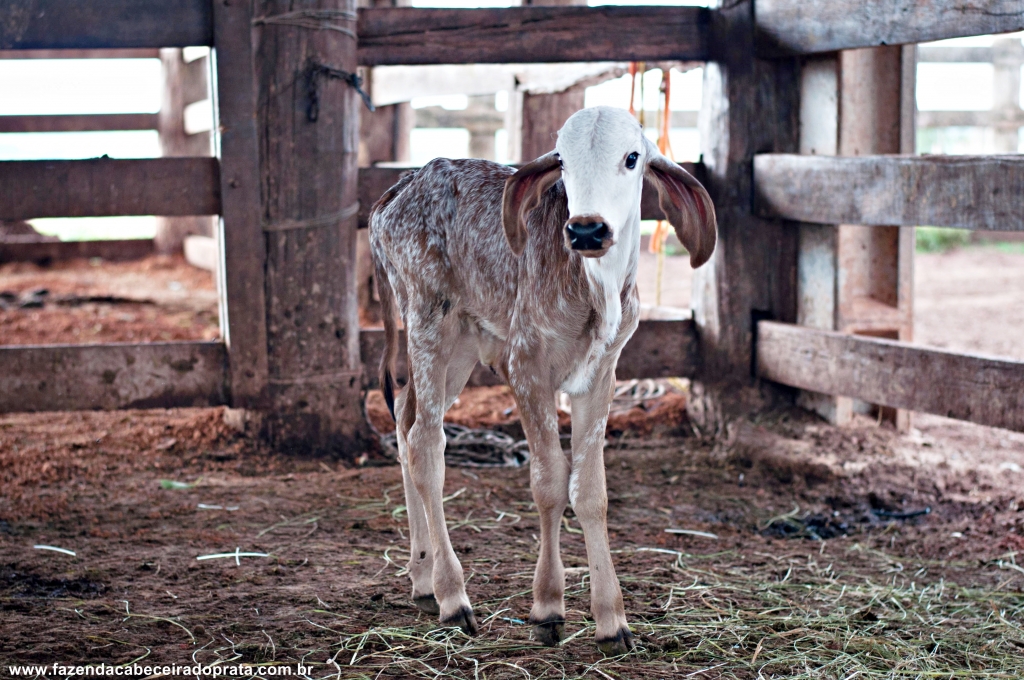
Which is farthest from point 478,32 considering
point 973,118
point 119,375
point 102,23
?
point 973,118

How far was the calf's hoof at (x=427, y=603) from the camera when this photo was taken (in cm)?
339

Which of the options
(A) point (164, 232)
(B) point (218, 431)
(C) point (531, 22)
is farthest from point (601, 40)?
(A) point (164, 232)

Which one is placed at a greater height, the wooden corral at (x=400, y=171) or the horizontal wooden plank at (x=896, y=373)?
the wooden corral at (x=400, y=171)

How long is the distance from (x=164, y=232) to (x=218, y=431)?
714cm

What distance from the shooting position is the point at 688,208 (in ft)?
10.5

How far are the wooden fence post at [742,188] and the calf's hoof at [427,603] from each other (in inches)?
101

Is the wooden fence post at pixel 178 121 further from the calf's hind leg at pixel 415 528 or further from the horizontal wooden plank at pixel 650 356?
the calf's hind leg at pixel 415 528

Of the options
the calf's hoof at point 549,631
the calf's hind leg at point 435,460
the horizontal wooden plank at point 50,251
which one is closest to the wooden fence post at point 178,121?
the horizontal wooden plank at point 50,251

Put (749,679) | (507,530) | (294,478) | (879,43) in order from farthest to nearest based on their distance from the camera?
(294,478) < (879,43) < (507,530) < (749,679)

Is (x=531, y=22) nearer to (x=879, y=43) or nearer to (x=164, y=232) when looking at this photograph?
(x=879, y=43)

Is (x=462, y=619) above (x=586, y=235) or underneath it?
underneath

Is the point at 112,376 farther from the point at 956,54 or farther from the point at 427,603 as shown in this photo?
the point at 956,54

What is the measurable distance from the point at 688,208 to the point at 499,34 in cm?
231

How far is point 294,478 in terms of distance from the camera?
190 inches
